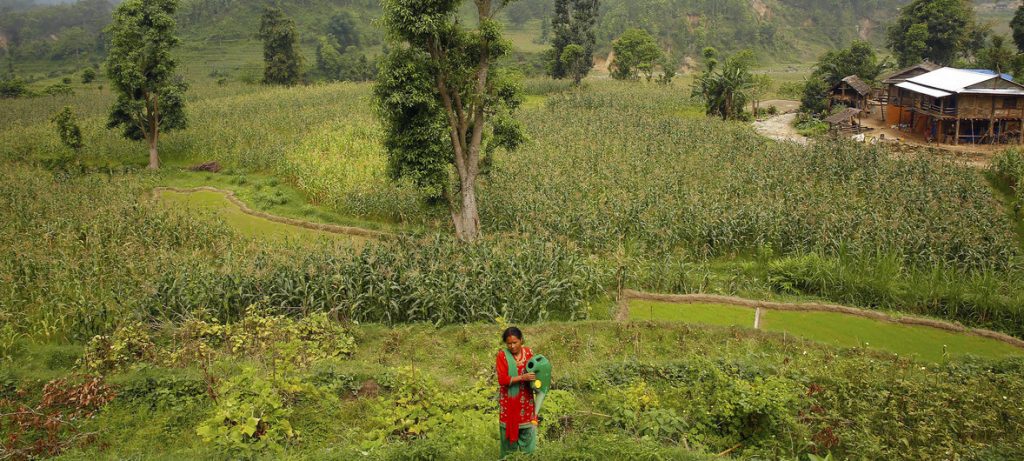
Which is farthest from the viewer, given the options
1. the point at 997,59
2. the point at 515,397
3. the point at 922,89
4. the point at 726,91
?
the point at 997,59

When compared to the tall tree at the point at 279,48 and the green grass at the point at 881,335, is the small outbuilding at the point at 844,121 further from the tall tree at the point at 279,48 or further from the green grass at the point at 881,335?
the tall tree at the point at 279,48

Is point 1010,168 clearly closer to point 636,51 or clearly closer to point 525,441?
point 525,441

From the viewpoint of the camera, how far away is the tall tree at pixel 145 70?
22516 millimetres

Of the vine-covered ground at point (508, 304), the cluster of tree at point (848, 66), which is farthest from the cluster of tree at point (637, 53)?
the vine-covered ground at point (508, 304)

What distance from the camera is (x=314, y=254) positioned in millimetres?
13273

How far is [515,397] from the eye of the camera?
19.5 ft

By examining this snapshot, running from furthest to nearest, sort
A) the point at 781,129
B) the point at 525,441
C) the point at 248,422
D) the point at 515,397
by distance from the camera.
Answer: the point at 781,129, the point at 248,422, the point at 525,441, the point at 515,397

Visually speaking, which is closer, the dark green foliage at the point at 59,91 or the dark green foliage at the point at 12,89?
the dark green foliage at the point at 12,89

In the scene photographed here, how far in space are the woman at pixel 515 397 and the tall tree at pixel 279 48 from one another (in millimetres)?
44076

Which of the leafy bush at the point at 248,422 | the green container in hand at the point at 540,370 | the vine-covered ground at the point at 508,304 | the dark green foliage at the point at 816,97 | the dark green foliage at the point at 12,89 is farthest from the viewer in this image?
the dark green foliage at the point at 12,89

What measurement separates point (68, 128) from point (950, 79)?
34529mm

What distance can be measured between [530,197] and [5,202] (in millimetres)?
14665

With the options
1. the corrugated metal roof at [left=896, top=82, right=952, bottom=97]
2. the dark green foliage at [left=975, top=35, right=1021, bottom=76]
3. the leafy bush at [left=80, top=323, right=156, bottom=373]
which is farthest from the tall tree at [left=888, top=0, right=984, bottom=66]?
the leafy bush at [left=80, top=323, right=156, bottom=373]

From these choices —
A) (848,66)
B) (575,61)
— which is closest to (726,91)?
(848,66)
